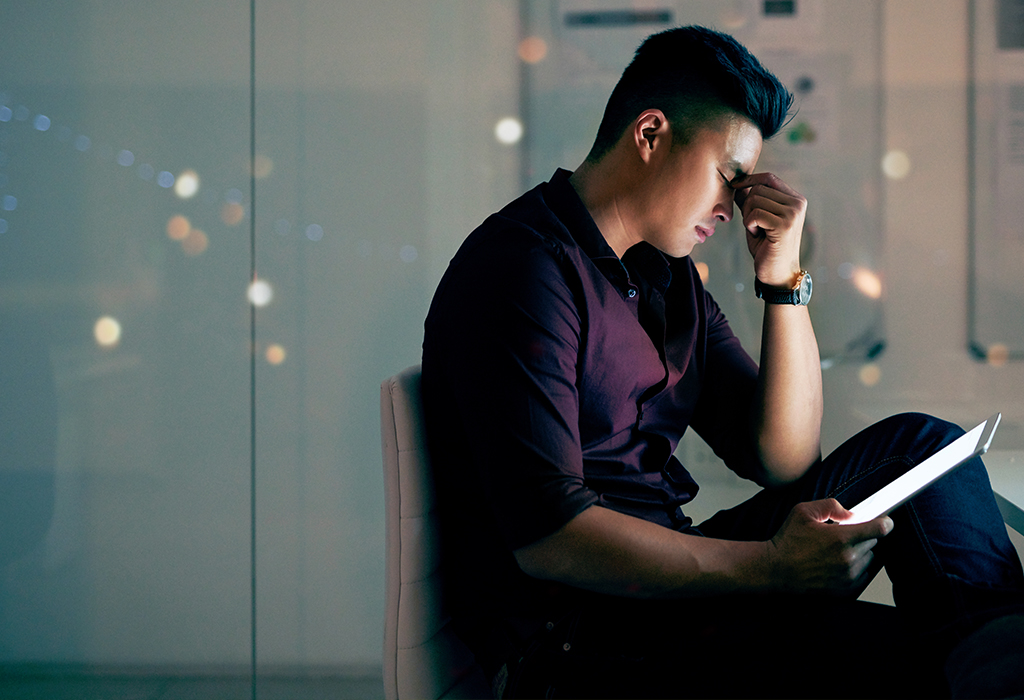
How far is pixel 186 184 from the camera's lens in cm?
181

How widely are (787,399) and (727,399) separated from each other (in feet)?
0.36

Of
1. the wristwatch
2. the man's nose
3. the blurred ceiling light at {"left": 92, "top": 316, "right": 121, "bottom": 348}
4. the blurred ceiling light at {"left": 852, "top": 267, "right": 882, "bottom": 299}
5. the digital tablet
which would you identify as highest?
the man's nose

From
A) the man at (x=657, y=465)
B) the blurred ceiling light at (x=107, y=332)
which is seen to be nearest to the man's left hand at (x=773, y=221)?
the man at (x=657, y=465)

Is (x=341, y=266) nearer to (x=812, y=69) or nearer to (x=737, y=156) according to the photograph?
(x=737, y=156)

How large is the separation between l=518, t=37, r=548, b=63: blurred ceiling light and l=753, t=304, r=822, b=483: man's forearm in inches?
35.4

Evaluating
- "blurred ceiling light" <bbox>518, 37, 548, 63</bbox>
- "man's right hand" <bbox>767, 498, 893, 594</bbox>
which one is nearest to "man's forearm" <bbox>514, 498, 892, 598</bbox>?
"man's right hand" <bbox>767, 498, 893, 594</bbox>

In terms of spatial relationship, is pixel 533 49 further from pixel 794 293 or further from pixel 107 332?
pixel 107 332

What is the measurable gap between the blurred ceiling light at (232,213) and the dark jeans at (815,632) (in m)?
1.31

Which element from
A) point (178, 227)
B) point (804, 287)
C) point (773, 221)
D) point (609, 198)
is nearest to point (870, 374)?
point (804, 287)

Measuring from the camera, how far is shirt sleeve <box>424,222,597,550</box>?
85 cm

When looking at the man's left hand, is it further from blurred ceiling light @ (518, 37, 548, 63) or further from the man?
blurred ceiling light @ (518, 37, 548, 63)

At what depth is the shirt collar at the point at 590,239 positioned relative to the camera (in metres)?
1.07

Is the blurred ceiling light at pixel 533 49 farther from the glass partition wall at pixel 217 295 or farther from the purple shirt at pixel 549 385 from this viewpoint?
the purple shirt at pixel 549 385

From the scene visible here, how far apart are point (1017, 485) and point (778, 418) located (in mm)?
392
